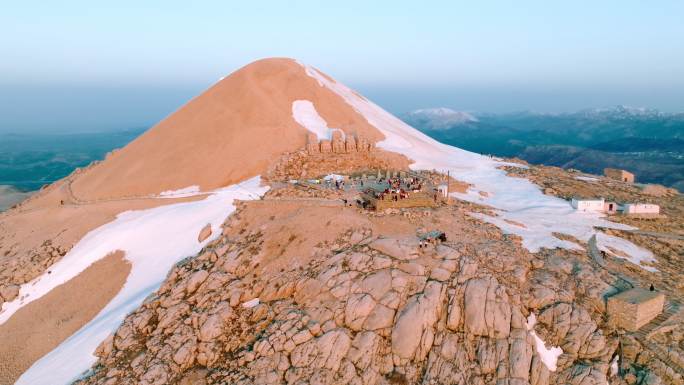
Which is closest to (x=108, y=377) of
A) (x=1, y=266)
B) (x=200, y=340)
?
(x=200, y=340)

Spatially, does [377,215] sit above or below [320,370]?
above

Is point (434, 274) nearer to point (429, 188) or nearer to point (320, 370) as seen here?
point (320, 370)

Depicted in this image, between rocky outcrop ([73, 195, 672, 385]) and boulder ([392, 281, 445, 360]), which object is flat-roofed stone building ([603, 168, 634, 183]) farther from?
boulder ([392, 281, 445, 360])

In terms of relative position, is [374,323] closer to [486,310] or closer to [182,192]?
[486,310]

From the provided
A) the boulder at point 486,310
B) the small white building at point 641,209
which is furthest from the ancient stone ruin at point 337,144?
the boulder at point 486,310

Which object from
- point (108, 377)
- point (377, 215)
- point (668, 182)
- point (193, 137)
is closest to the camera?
point (108, 377)

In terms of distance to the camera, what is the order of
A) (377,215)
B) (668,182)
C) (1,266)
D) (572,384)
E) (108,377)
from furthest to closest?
1. (668,182)
2. (1,266)
3. (377,215)
4. (108,377)
5. (572,384)

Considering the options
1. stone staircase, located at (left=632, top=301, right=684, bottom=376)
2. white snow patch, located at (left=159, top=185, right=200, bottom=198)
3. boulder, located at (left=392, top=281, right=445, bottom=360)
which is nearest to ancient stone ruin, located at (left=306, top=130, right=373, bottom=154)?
white snow patch, located at (left=159, top=185, right=200, bottom=198)

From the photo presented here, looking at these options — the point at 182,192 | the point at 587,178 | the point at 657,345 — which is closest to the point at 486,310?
the point at 657,345
